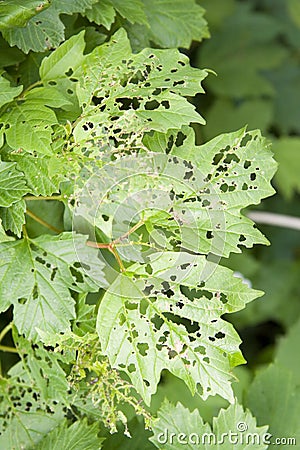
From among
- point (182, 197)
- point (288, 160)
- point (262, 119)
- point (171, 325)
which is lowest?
point (288, 160)

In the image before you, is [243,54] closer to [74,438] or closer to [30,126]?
[30,126]

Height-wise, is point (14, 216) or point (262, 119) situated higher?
point (14, 216)

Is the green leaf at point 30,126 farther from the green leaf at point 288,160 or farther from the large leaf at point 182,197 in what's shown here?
the green leaf at point 288,160

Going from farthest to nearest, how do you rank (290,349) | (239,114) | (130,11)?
(239,114) < (290,349) < (130,11)

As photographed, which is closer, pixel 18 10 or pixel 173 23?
pixel 18 10

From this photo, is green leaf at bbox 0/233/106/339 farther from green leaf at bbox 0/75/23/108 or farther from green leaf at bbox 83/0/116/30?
green leaf at bbox 83/0/116/30

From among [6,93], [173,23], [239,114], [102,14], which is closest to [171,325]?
[6,93]
